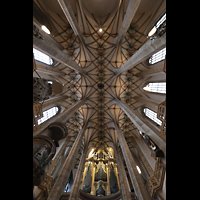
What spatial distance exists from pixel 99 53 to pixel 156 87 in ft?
31.4

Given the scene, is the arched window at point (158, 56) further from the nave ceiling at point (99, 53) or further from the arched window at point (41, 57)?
the arched window at point (41, 57)

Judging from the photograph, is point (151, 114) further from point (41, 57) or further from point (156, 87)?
point (41, 57)

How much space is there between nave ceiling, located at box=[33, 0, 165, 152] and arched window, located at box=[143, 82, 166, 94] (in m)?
0.89

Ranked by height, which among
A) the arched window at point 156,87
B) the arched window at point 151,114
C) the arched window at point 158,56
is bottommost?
the arched window at point 151,114

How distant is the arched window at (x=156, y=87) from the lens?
12.7m

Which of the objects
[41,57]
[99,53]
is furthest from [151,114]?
[41,57]

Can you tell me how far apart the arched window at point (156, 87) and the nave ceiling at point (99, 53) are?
35.2 inches

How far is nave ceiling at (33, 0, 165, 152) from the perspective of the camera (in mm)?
12016

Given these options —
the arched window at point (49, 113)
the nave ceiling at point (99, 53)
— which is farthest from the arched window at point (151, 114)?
the arched window at point (49, 113)

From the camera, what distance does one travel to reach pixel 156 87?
14203 mm
